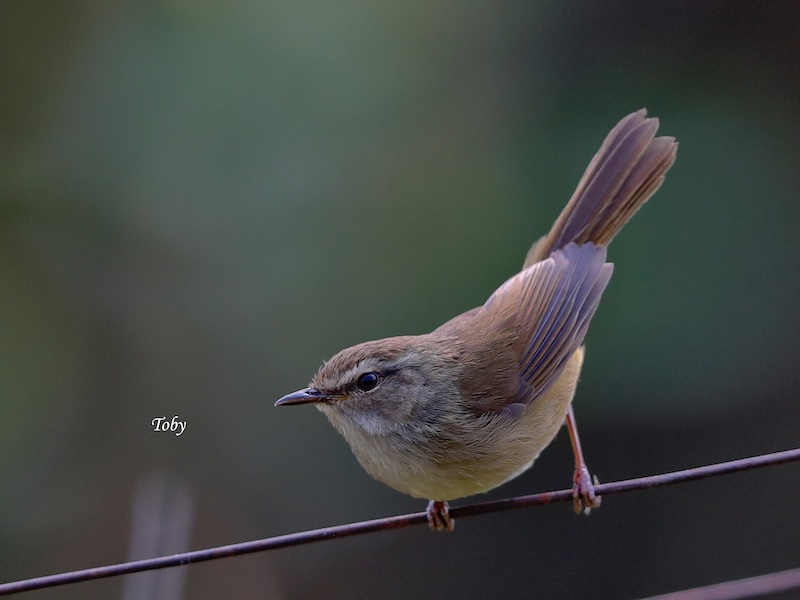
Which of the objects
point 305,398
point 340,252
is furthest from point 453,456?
point 340,252

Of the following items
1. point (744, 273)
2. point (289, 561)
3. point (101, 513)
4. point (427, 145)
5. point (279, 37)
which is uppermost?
point (279, 37)

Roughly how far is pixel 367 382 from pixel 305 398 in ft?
0.93

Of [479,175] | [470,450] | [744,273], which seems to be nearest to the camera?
[470,450]

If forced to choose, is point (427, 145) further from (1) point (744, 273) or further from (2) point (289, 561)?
(2) point (289, 561)

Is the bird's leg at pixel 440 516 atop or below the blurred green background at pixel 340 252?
below

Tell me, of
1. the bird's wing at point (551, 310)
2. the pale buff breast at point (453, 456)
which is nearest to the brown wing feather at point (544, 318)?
the bird's wing at point (551, 310)

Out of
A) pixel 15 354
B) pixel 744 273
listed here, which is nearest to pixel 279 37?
pixel 15 354

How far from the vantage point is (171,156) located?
219 inches

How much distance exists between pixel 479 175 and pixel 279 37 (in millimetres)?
1576

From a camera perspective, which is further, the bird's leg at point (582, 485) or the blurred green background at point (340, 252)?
the blurred green background at point (340, 252)

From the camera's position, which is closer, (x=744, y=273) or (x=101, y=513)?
(x=744, y=273)

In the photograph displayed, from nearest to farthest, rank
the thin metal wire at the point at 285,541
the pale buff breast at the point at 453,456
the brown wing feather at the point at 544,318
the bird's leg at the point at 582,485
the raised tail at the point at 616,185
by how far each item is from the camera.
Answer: the thin metal wire at the point at 285,541 → the pale buff breast at the point at 453,456 → the bird's leg at the point at 582,485 → the brown wing feather at the point at 544,318 → the raised tail at the point at 616,185

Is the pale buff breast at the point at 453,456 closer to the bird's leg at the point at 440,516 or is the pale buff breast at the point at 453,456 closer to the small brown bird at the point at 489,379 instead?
the small brown bird at the point at 489,379

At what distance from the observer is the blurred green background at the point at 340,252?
5211 mm
